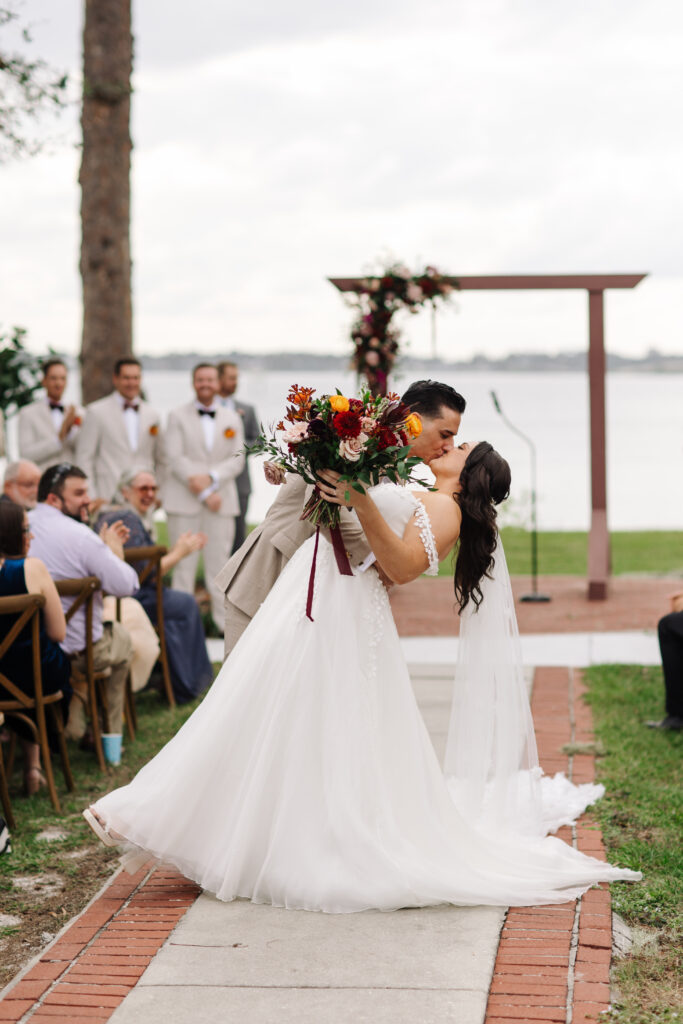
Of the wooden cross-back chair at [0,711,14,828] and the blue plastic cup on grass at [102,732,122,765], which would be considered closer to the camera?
the wooden cross-back chair at [0,711,14,828]

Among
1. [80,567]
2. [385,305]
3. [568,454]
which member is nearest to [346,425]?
[80,567]

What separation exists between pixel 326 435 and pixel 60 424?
6.20 meters

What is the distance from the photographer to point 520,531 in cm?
2014

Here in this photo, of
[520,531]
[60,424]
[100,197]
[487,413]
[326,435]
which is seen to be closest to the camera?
[326,435]

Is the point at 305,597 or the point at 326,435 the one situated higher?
the point at 326,435

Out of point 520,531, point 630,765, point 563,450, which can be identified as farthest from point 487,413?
point 630,765

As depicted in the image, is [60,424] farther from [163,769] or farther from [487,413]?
[487,413]

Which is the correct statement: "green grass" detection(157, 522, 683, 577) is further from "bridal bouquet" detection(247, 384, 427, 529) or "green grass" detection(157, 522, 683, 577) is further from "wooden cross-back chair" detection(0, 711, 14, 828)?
"bridal bouquet" detection(247, 384, 427, 529)

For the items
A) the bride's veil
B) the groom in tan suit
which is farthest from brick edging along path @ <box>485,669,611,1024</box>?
the groom in tan suit

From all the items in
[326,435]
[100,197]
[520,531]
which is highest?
[100,197]

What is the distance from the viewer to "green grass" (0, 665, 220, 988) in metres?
3.96

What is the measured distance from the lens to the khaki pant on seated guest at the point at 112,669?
5922 mm

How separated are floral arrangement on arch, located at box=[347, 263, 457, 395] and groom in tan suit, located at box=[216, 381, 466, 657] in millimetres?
6535

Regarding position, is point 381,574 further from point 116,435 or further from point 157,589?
point 116,435
